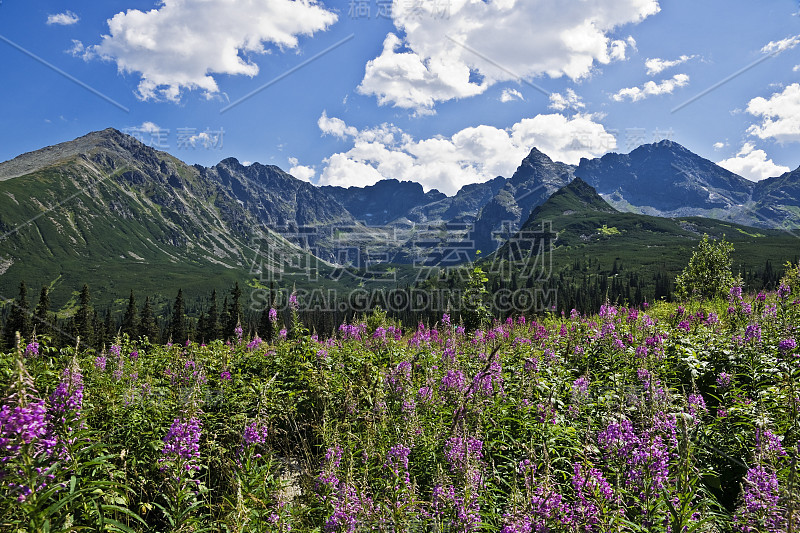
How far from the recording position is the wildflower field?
343 cm

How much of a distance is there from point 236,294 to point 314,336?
34271 millimetres

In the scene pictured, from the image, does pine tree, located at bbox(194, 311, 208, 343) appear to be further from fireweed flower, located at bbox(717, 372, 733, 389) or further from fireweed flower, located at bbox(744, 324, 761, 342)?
fireweed flower, located at bbox(717, 372, 733, 389)

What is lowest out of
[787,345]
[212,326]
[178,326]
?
[178,326]

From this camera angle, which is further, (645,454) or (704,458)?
(704,458)

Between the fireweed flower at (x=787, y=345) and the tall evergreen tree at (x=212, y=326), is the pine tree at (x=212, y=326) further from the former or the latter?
the fireweed flower at (x=787, y=345)

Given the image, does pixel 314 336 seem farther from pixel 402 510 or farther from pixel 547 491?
pixel 547 491

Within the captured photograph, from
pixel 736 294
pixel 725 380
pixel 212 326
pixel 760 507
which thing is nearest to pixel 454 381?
pixel 760 507

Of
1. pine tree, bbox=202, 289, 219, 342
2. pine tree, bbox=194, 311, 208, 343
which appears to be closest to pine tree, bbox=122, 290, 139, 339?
pine tree, bbox=194, 311, 208, 343

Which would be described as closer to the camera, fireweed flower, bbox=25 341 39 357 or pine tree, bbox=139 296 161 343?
fireweed flower, bbox=25 341 39 357

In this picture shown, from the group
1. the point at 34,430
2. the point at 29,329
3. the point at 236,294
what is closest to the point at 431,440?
the point at 34,430

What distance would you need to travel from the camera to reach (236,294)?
1622 inches

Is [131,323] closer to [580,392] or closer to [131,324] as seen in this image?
[131,324]

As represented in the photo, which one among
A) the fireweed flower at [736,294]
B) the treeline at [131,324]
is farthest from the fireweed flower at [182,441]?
the treeline at [131,324]

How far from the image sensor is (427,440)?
5.51 metres
